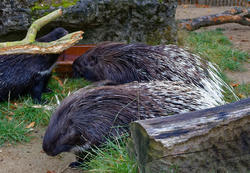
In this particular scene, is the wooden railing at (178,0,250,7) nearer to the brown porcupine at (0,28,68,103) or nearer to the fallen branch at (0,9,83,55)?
the brown porcupine at (0,28,68,103)

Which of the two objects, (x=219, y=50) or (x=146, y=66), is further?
(x=219, y=50)

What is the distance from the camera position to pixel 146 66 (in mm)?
3119

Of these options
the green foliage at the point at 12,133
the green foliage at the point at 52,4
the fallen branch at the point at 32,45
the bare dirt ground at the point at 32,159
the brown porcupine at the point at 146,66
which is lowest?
the bare dirt ground at the point at 32,159

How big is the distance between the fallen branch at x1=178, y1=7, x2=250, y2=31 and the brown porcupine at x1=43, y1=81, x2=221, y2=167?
12.4 ft

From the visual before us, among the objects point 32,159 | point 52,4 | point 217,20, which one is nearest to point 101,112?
point 32,159

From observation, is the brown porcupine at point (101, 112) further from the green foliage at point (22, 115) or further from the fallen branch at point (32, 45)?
the green foliage at point (22, 115)

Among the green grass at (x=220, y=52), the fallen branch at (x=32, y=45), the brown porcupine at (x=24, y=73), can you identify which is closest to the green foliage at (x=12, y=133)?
the brown porcupine at (x=24, y=73)

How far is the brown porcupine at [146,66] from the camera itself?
302 centimetres

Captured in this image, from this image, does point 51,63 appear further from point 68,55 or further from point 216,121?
point 216,121

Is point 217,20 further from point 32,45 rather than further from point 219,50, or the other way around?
point 32,45

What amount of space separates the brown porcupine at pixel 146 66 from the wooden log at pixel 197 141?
141 cm

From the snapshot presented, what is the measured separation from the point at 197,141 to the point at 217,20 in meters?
5.26

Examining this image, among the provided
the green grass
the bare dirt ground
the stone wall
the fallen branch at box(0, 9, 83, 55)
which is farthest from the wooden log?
the stone wall

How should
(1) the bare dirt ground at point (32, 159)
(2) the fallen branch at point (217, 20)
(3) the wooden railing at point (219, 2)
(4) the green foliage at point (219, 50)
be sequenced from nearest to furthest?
(1) the bare dirt ground at point (32, 159), (4) the green foliage at point (219, 50), (2) the fallen branch at point (217, 20), (3) the wooden railing at point (219, 2)
